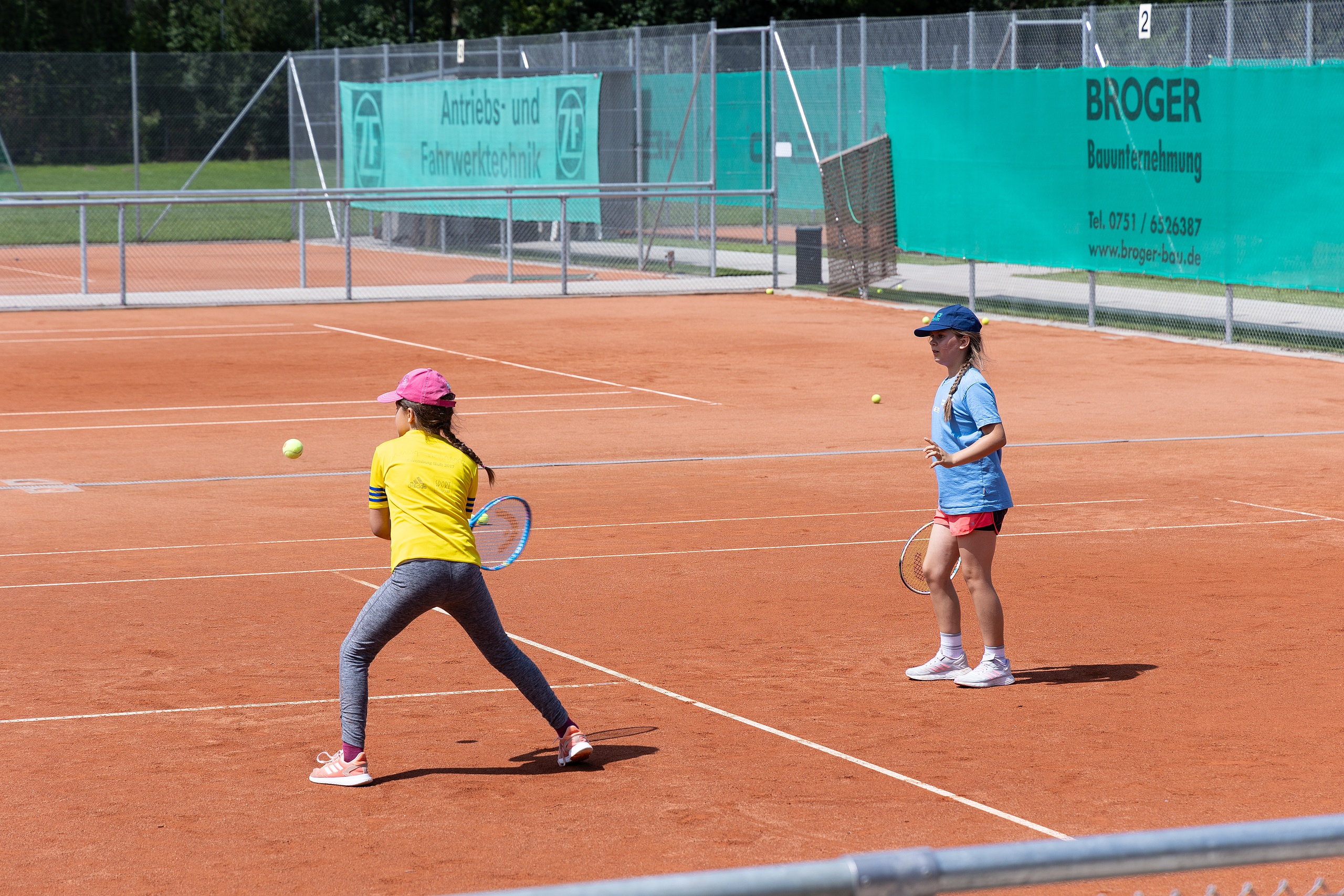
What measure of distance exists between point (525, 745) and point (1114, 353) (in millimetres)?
15318

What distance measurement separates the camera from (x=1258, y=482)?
12711 millimetres

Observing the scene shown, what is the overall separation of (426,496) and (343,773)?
1004 millimetres

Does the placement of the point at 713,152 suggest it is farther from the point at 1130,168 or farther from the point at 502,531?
the point at 502,531

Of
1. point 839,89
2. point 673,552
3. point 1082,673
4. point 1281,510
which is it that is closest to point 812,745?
point 1082,673

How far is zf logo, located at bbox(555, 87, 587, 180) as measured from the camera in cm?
3166

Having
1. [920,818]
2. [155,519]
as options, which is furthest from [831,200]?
[920,818]

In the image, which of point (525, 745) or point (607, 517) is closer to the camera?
point (525, 745)

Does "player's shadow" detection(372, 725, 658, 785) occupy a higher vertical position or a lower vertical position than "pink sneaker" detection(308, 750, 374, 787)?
lower

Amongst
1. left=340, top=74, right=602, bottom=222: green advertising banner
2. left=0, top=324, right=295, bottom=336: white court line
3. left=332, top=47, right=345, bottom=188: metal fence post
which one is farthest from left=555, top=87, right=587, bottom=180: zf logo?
left=0, top=324, right=295, bottom=336: white court line

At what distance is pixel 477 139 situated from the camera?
34.1 m

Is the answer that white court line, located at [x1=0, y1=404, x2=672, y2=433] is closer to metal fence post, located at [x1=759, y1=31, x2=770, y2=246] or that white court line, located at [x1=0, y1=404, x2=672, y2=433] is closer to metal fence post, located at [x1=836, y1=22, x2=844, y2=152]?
metal fence post, located at [x1=836, y1=22, x2=844, y2=152]

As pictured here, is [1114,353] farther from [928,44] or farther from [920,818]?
[920,818]

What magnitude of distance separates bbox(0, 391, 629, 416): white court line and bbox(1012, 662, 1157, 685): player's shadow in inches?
393

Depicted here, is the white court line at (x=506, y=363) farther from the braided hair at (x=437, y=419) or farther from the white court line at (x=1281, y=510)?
the braided hair at (x=437, y=419)
